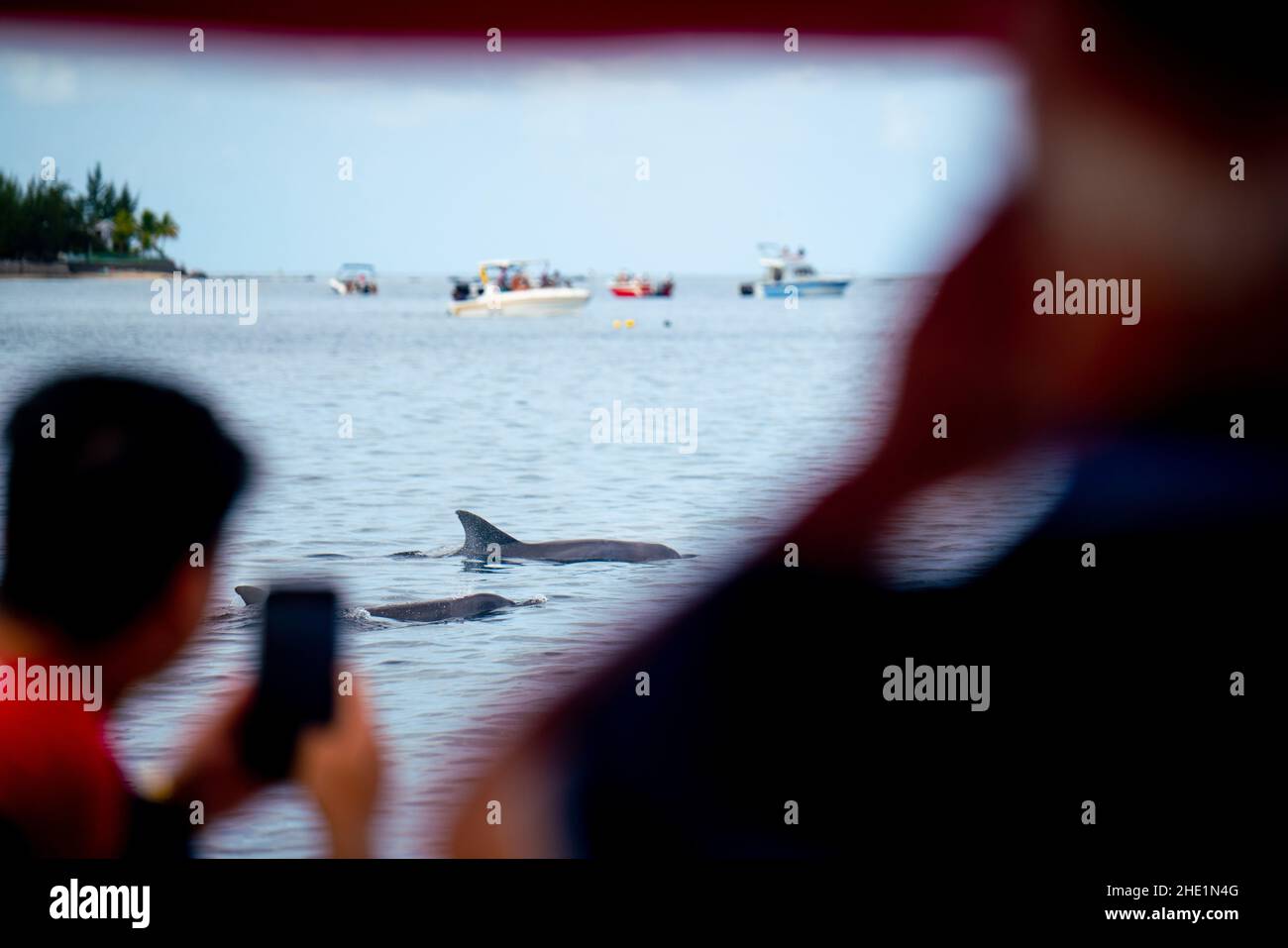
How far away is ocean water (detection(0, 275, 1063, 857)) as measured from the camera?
9.22m

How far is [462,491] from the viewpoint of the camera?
17.8 metres

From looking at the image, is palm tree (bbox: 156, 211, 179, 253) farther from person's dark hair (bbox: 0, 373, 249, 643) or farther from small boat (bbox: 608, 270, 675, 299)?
small boat (bbox: 608, 270, 675, 299)

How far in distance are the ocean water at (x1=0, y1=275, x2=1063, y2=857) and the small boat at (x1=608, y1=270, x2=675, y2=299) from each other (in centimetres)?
2614

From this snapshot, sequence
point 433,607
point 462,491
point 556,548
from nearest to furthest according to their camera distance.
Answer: point 433,607 < point 556,548 < point 462,491

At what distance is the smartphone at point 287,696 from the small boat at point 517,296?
35.9 m

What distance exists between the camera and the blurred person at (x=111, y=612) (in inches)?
283

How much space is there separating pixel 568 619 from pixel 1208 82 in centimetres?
584

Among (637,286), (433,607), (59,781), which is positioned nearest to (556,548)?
(433,607)

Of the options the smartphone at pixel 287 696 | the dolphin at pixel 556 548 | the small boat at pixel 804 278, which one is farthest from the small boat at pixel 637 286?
the smartphone at pixel 287 696

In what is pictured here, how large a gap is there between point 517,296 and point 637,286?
72.2 feet

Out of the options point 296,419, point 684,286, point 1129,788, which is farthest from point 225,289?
point 684,286

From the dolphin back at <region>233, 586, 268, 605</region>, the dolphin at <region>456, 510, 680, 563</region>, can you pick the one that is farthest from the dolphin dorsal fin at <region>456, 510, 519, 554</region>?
the dolphin back at <region>233, 586, 268, 605</region>

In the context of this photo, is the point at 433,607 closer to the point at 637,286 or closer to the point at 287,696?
the point at 287,696
